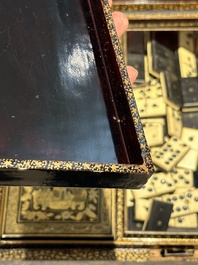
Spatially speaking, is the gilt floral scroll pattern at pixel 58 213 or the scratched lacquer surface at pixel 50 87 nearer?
the scratched lacquer surface at pixel 50 87

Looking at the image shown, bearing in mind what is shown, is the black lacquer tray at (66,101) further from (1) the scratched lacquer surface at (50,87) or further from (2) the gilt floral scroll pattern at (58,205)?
(2) the gilt floral scroll pattern at (58,205)

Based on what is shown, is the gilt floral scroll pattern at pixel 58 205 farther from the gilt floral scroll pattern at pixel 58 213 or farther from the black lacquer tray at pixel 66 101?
the black lacquer tray at pixel 66 101

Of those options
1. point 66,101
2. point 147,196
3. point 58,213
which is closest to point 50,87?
point 66,101

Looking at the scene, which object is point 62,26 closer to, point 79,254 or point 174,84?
point 79,254

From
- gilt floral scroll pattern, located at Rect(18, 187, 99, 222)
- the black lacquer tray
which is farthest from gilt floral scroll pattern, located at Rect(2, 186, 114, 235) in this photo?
the black lacquer tray

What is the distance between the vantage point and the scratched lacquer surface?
963mm

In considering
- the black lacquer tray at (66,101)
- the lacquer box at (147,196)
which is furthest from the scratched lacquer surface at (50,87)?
the lacquer box at (147,196)

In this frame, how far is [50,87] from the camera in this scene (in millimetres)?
1057

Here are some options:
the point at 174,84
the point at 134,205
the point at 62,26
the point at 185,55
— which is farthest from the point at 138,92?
the point at 62,26

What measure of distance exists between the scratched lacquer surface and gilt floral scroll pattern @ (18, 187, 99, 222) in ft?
3.10

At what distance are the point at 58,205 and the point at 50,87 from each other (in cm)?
98

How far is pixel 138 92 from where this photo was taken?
2.28 m

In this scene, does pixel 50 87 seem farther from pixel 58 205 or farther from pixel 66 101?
pixel 58 205

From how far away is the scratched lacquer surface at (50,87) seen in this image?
0.96 m
